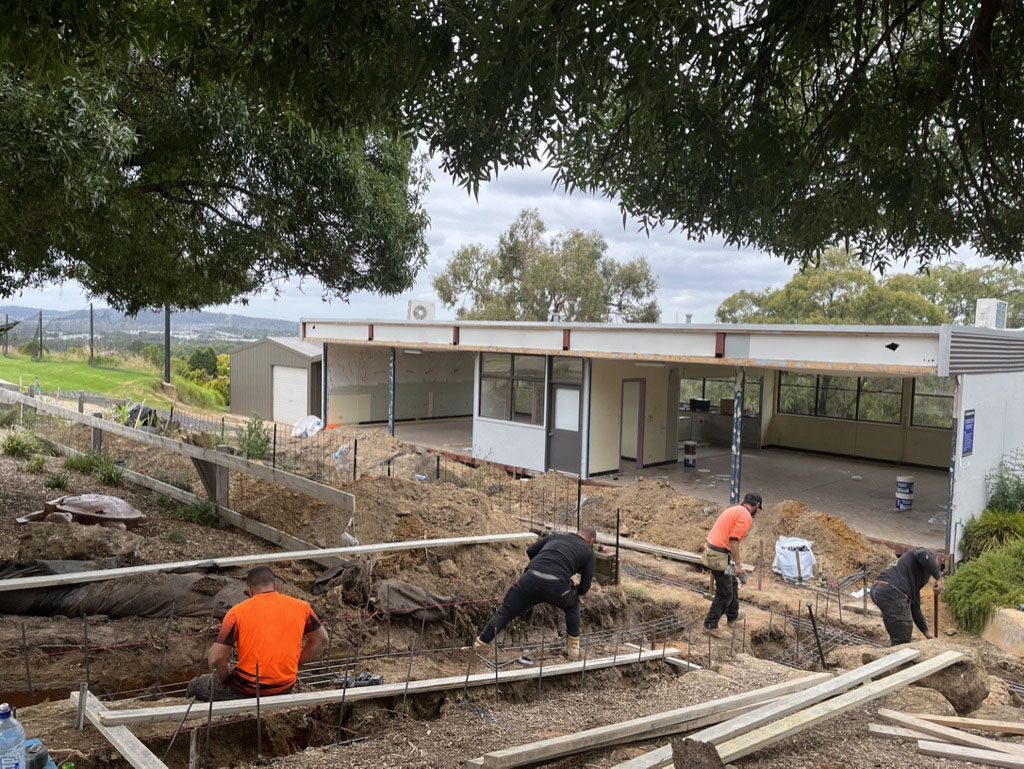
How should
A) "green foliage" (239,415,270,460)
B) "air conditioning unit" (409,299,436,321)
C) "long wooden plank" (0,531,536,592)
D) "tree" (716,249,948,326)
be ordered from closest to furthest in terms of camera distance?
"long wooden plank" (0,531,536,592) < "green foliage" (239,415,270,460) < "air conditioning unit" (409,299,436,321) < "tree" (716,249,948,326)

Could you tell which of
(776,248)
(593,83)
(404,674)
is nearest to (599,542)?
(404,674)

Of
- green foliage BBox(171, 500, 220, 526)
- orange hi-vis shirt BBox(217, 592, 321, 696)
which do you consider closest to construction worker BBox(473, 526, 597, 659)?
orange hi-vis shirt BBox(217, 592, 321, 696)

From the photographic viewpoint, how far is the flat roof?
485 inches

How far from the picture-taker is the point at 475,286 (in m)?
51.4

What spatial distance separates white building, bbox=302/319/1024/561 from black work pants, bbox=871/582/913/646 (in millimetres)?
4553

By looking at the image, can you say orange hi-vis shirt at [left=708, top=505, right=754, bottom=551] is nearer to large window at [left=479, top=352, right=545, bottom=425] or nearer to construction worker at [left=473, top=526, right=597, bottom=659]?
construction worker at [left=473, top=526, right=597, bottom=659]

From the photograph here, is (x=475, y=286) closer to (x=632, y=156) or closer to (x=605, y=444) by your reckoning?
(x=605, y=444)

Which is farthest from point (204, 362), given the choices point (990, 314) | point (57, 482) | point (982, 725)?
point (982, 725)

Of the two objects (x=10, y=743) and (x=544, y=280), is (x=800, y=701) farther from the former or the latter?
(x=544, y=280)

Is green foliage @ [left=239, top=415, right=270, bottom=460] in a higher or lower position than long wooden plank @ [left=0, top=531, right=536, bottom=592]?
lower

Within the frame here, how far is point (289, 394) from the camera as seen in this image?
29.8m

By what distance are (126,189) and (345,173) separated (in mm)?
2569

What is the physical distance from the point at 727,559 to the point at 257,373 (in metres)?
24.7

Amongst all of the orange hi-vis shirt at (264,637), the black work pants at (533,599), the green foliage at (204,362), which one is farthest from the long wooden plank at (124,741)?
the green foliage at (204,362)
